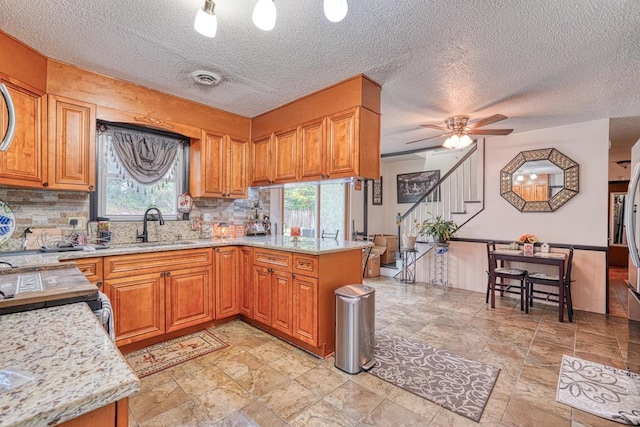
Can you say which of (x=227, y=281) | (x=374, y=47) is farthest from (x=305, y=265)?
(x=374, y=47)

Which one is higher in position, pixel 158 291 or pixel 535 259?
pixel 535 259

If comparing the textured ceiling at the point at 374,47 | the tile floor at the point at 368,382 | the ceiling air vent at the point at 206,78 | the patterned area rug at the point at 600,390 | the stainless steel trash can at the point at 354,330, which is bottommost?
the tile floor at the point at 368,382

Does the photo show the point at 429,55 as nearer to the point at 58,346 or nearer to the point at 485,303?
the point at 58,346

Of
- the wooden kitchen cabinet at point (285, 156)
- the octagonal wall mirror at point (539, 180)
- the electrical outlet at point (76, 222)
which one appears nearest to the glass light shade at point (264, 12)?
the wooden kitchen cabinet at point (285, 156)

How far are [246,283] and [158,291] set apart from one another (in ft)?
2.95

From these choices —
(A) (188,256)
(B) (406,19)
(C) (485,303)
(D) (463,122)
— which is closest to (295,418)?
(A) (188,256)

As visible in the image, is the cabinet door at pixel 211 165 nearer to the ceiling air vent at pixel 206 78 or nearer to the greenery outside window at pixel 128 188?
the greenery outside window at pixel 128 188

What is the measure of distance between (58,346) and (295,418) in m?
1.51

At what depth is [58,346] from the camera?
32.9 inches

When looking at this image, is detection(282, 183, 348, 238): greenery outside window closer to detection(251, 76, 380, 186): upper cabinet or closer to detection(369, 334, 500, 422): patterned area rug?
detection(251, 76, 380, 186): upper cabinet

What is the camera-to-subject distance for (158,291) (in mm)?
2836

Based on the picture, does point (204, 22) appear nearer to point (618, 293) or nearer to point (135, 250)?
point (135, 250)

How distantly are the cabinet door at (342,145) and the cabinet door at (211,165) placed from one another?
147cm

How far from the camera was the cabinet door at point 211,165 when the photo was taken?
11.7 ft
